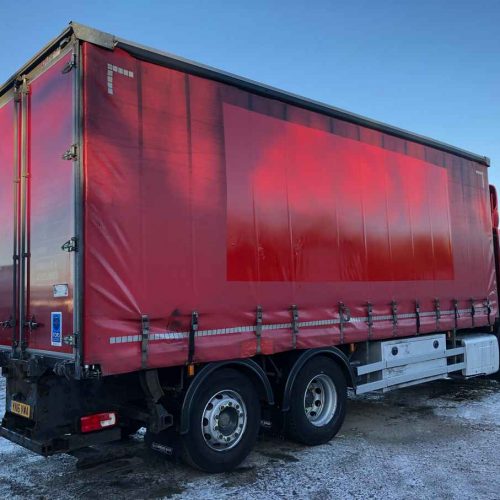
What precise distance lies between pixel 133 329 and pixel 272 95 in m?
3.19

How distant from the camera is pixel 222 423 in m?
5.43

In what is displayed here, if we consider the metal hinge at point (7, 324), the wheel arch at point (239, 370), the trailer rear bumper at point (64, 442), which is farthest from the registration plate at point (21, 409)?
the wheel arch at point (239, 370)

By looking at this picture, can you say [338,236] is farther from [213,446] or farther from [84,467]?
[84,467]

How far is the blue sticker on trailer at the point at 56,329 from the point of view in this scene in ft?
15.5

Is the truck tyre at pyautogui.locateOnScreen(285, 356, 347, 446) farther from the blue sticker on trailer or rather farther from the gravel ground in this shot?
the blue sticker on trailer

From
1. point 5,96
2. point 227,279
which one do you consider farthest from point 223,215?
point 5,96

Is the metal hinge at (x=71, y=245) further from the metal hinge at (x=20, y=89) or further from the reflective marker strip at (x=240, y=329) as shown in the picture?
the metal hinge at (x=20, y=89)

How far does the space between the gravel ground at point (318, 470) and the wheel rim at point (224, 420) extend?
0.32 m

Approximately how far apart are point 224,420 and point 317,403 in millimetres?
1553

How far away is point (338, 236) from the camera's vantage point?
Answer: 684 cm

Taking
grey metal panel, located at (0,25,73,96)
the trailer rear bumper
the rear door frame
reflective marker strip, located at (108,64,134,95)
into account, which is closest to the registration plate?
the trailer rear bumper

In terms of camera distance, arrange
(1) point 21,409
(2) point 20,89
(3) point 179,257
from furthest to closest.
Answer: (2) point 20,89, (3) point 179,257, (1) point 21,409

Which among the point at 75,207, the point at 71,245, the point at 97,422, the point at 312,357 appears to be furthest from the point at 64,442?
the point at 312,357

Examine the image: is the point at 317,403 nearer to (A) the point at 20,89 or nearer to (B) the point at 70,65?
(B) the point at 70,65
